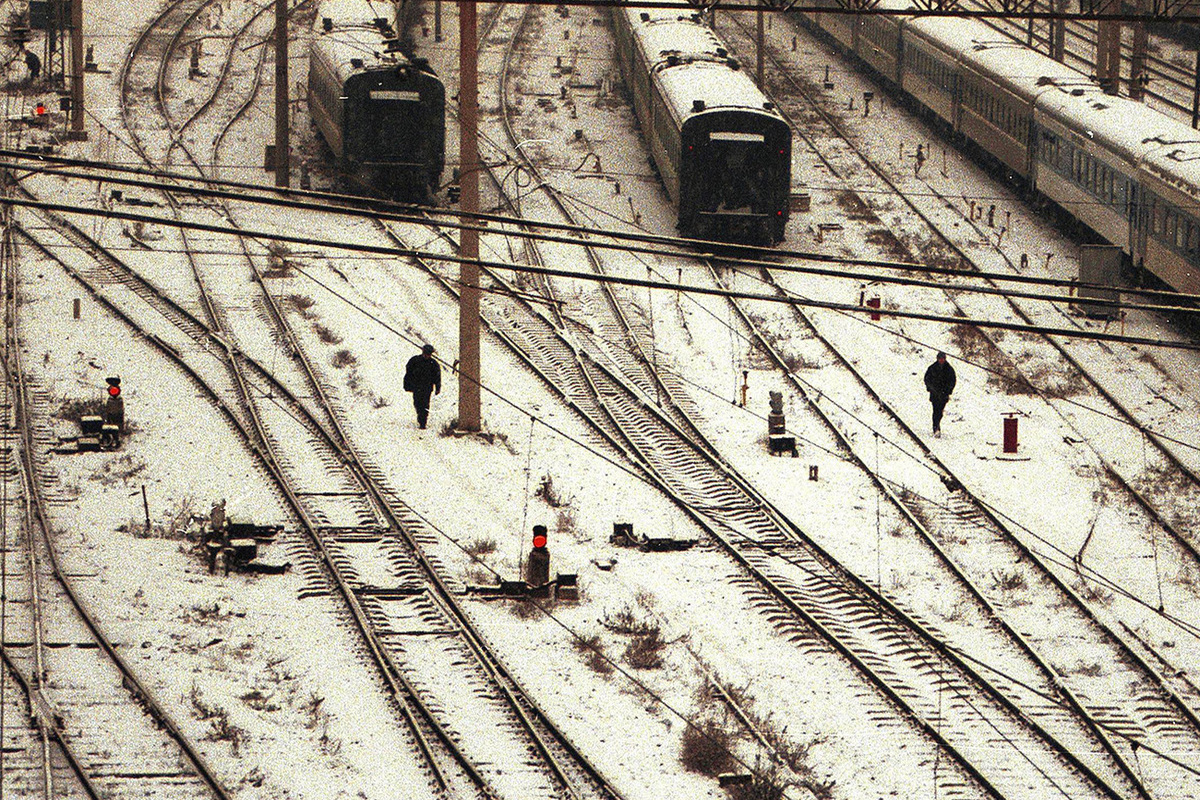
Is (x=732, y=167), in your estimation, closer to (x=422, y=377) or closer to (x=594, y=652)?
(x=422, y=377)

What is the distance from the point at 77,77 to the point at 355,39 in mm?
5902

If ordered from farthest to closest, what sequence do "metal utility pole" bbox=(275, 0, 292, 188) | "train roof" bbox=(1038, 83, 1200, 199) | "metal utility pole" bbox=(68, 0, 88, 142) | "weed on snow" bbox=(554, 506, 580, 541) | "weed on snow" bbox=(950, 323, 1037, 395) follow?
"metal utility pole" bbox=(68, 0, 88, 142) → "metal utility pole" bbox=(275, 0, 292, 188) → "train roof" bbox=(1038, 83, 1200, 199) → "weed on snow" bbox=(950, 323, 1037, 395) → "weed on snow" bbox=(554, 506, 580, 541)

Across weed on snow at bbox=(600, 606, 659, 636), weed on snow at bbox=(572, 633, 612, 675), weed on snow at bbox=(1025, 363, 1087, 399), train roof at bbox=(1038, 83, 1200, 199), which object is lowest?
weed on snow at bbox=(572, 633, 612, 675)

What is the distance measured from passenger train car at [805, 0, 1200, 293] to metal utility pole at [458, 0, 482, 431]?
10224 millimetres

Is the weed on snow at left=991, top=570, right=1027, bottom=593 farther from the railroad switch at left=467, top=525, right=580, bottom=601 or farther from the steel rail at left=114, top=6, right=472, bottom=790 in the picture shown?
the steel rail at left=114, top=6, right=472, bottom=790

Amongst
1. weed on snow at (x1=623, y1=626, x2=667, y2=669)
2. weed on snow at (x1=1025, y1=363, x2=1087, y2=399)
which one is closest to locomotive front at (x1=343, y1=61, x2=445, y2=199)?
weed on snow at (x1=1025, y1=363, x2=1087, y2=399)

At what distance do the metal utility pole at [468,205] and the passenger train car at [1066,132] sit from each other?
33.5 ft

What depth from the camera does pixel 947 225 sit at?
32.7 m

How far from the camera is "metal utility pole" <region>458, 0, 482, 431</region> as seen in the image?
19.5m

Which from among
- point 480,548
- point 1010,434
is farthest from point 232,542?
point 1010,434

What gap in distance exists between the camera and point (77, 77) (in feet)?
120

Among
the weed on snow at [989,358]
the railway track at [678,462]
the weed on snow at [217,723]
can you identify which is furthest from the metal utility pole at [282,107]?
the weed on snow at [217,723]

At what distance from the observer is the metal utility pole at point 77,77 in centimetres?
3659

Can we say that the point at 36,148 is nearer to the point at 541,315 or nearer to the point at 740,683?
the point at 541,315
